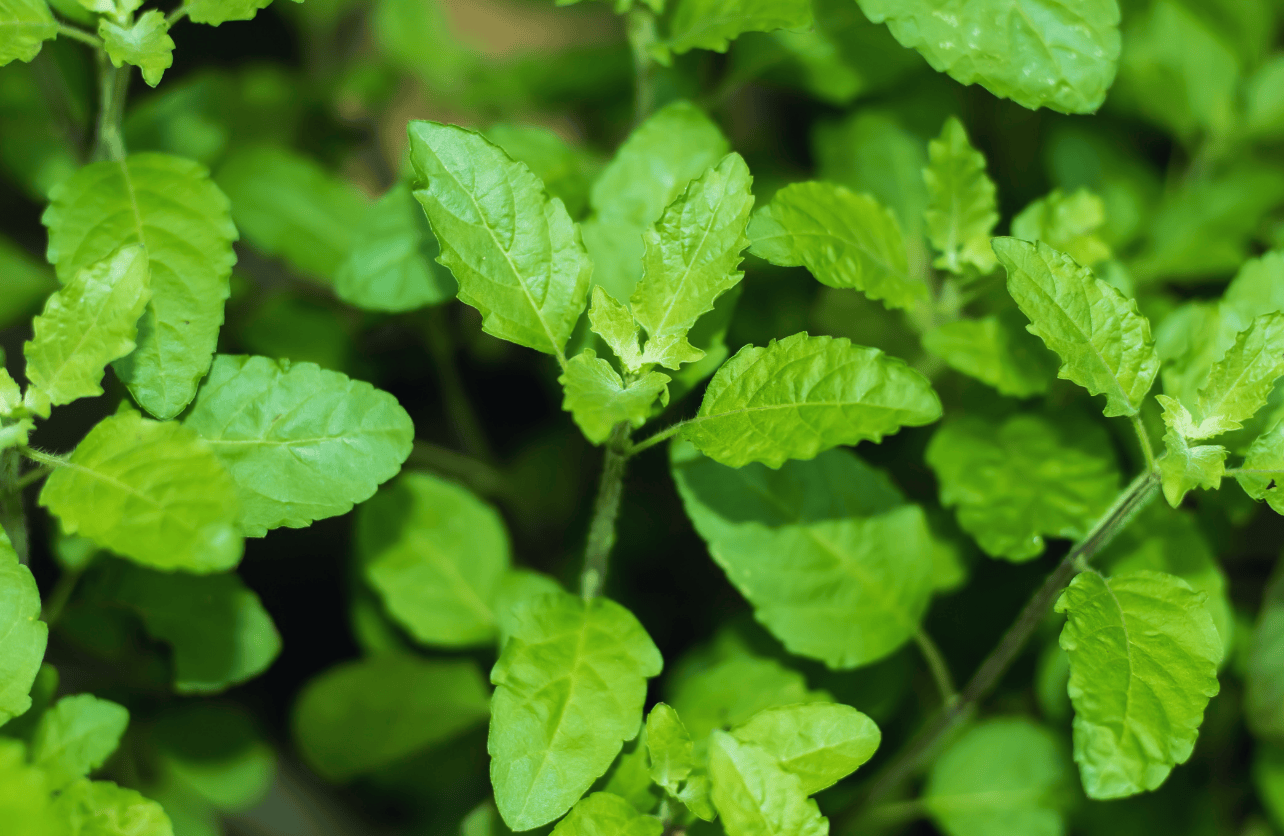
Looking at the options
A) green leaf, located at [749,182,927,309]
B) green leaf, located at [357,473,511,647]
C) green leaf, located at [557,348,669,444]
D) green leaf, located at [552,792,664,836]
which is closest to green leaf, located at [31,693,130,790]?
green leaf, located at [357,473,511,647]

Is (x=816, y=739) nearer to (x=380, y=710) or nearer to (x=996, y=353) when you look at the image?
(x=996, y=353)

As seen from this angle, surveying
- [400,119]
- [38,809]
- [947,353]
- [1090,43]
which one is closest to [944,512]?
[947,353]

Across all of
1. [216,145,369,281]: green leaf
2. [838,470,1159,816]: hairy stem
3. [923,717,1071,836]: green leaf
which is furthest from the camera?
[216,145,369,281]: green leaf

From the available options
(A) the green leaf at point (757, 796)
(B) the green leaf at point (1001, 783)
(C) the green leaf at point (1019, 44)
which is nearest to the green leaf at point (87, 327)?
(A) the green leaf at point (757, 796)

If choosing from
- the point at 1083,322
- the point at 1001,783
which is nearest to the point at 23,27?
the point at 1083,322

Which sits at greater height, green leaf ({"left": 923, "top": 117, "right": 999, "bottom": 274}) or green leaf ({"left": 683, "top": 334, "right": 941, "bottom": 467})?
green leaf ({"left": 923, "top": 117, "right": 999, "bottom": 274})

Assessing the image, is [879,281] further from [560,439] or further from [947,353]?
[560,439]

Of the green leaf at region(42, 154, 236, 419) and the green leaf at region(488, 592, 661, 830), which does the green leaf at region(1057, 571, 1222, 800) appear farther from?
the green leaf at region(42, 154, 236, 419)
